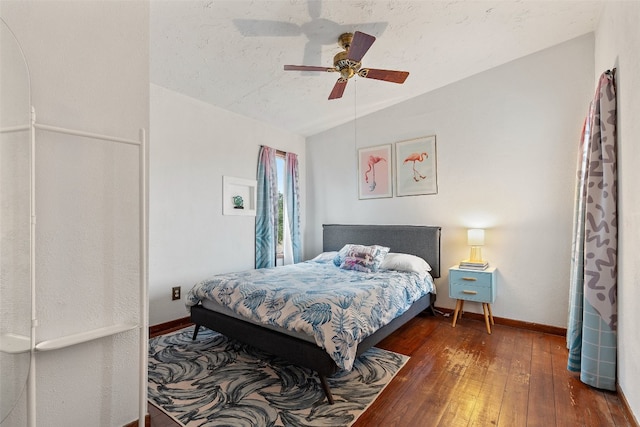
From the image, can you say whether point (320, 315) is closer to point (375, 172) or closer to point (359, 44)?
point (359, 44)

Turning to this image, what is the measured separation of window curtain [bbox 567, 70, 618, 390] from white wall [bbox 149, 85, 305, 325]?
3550 mm

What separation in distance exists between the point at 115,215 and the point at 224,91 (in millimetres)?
2358

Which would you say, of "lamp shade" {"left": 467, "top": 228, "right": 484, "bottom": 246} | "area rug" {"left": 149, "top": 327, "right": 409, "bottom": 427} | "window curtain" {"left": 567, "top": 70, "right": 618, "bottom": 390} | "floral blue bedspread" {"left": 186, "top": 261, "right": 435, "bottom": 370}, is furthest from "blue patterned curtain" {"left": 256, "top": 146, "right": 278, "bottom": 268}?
"window curtain" {"left": 567, "top": 70, "right": 618, "bottom": 390}

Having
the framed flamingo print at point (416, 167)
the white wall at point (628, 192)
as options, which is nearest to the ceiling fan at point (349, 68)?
the white wall at point (628, 192)

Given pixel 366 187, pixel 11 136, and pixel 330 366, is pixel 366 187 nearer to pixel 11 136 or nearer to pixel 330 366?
pixel 330 366

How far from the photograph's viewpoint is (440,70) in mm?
3430

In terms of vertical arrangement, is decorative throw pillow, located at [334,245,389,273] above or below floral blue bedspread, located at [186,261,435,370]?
above

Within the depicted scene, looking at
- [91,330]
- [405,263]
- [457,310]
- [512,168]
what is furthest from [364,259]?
[91,330]

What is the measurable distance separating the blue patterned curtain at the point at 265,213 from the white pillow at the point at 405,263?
5.44ft

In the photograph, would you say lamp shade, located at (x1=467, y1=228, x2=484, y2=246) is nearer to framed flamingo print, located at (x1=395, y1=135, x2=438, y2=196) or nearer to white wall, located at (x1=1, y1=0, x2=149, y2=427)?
framed flamingo print, located at (x1=395, y1=135, x2=438, y2=196)

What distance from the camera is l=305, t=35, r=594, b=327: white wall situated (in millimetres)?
3072

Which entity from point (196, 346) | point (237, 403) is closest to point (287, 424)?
point (237, 403)

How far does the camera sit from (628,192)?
72.4 inches

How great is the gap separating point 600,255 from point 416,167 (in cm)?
222
